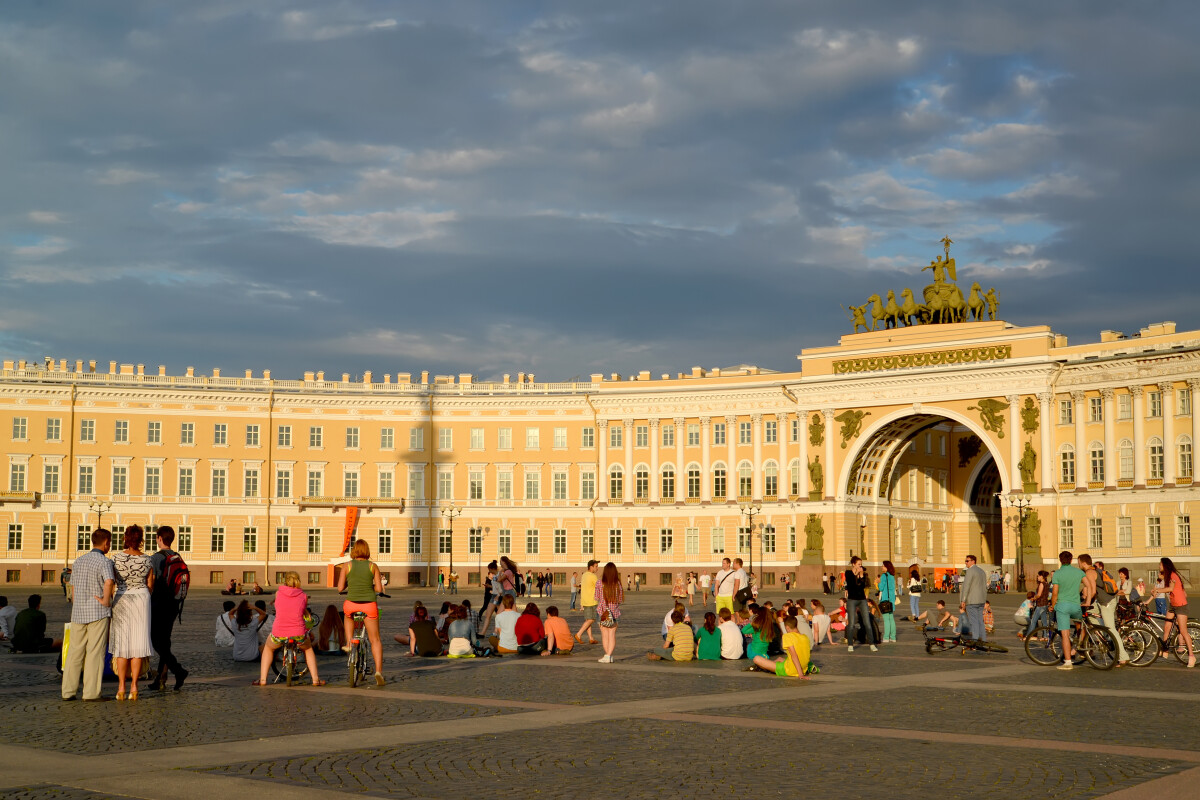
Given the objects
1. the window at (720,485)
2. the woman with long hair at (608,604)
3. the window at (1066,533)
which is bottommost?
the woman with long hair at (608,604)

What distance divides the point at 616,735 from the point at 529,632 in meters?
13.6

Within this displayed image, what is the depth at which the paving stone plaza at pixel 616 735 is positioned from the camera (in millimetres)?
11719

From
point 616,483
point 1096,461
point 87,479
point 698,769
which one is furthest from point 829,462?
point 698,769

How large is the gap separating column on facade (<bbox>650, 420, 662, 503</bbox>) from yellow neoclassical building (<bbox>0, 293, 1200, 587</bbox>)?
154 millimetres

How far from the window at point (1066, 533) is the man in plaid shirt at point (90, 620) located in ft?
222

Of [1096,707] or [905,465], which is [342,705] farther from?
[905,465]

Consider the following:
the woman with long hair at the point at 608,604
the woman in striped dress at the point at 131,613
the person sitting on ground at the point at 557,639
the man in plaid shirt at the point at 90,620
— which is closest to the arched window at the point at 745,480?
the person sitting on ground at the point at 557,639

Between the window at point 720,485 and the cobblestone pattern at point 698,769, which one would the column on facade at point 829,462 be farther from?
the cobblestone pattern at point 698,769

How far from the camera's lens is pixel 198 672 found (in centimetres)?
2316

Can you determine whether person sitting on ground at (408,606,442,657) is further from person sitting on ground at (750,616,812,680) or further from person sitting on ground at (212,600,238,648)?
person sitting on ground at (750,616,812,680)

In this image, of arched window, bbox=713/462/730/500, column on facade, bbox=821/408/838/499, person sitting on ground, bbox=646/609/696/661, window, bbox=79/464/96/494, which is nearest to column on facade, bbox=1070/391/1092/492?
column on facade, bbox=821/408/838/499

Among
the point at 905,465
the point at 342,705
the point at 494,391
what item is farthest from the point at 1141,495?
the point at 342,705

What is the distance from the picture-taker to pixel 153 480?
297 ft

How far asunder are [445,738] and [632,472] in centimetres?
7989
